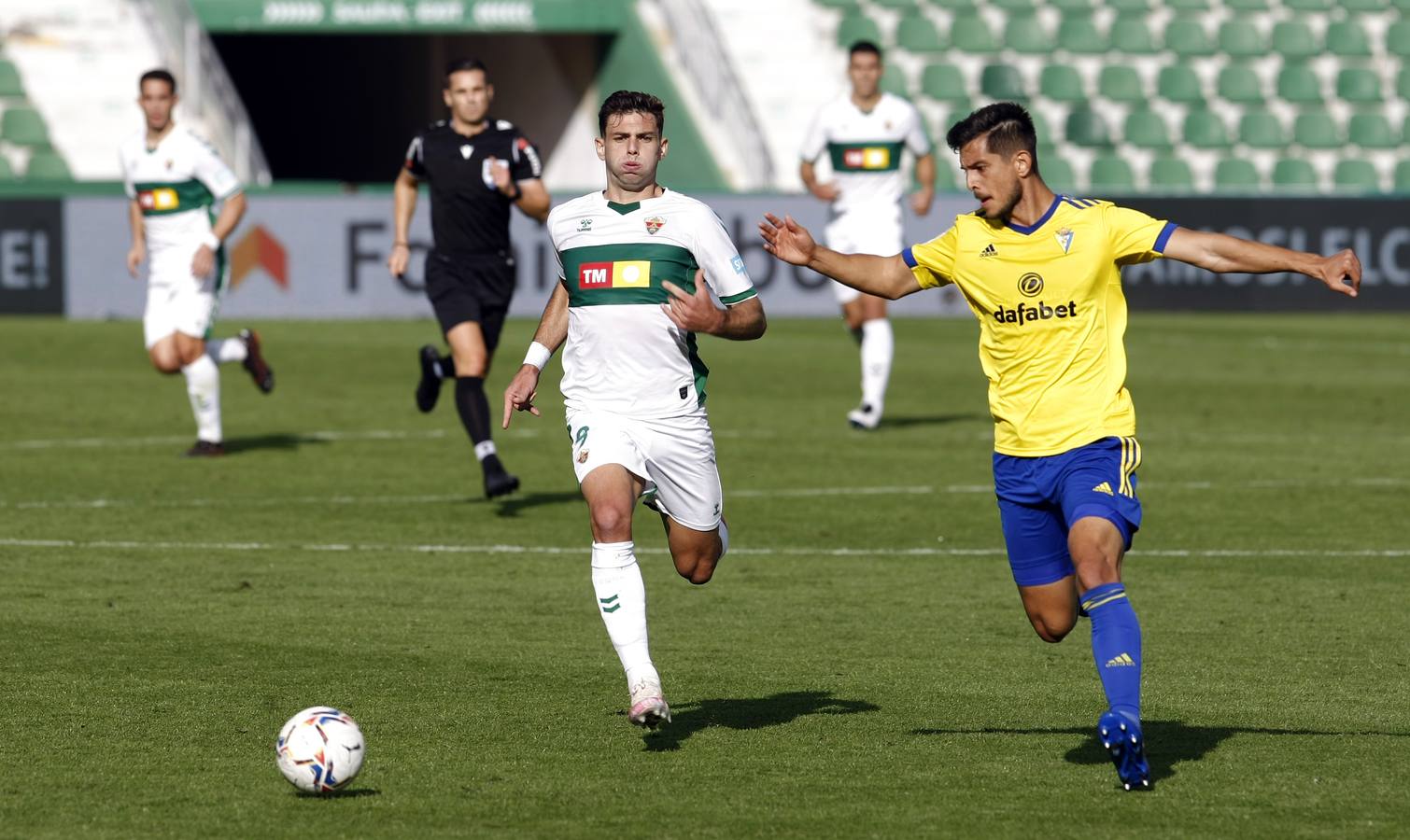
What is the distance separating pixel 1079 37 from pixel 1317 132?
3633 millimetres

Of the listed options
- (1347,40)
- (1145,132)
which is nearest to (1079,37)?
(1145,132)

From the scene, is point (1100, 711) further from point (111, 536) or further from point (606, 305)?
point (111, 536)

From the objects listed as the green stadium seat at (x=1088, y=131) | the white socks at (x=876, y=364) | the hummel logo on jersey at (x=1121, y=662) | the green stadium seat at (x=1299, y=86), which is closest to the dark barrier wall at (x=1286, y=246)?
the green stadium seat at (x=1088, y=131)

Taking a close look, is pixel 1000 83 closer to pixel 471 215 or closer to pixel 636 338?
pixel 471 215

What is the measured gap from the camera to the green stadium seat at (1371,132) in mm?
31875

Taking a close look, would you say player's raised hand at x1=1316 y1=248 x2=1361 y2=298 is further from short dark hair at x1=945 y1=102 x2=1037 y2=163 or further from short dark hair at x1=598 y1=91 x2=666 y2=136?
short dark hair at x1=598 y1=91 x2=666 y2=136

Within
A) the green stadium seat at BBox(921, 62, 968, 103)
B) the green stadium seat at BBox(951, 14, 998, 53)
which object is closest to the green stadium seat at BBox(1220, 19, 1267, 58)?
the green stadium seat at BBox(951, 14, 998, 53)

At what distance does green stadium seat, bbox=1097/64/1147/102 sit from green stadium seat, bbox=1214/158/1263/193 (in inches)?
64.9

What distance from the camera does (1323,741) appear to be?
6.37m

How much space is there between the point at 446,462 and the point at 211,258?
1.83m

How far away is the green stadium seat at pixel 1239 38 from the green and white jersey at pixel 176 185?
2209cm

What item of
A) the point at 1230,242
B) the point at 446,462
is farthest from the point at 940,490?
the point at 1230,242

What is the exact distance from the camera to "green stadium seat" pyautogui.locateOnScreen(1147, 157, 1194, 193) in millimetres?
30609

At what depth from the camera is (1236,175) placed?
101ft
